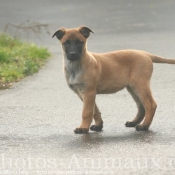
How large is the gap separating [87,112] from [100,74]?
0.57m

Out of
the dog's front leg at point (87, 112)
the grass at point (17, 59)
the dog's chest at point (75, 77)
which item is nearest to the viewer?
the dog's front leg at point (87, 112)

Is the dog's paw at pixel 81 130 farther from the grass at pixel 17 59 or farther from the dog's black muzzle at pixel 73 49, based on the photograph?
the grass at pixel 17 59

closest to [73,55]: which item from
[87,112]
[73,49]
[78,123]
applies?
[73,49]

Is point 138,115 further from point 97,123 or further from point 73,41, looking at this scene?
point 73,41

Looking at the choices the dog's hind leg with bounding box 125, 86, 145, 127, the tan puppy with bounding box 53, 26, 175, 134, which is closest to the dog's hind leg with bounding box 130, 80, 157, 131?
the tan puppy with bounding box 53, 26, 175, 134

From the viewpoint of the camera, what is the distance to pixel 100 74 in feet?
28.7

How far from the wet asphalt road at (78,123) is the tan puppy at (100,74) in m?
0.22

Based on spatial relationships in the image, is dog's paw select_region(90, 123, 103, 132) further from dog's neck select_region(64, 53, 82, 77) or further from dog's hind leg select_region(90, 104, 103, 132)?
dog's neck select_region(64, 53, 82, 77)

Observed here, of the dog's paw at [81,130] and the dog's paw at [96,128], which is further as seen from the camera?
the dog's paw at [96,128]

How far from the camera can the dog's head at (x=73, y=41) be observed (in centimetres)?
860

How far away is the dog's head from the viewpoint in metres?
8.60

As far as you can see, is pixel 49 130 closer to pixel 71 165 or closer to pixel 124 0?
pixel 71 165

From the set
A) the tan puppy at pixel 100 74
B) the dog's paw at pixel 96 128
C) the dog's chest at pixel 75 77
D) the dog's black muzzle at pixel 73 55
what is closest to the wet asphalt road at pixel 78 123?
the dog's paw at pixel 96 128

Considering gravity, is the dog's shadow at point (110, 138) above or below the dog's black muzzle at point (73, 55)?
below
